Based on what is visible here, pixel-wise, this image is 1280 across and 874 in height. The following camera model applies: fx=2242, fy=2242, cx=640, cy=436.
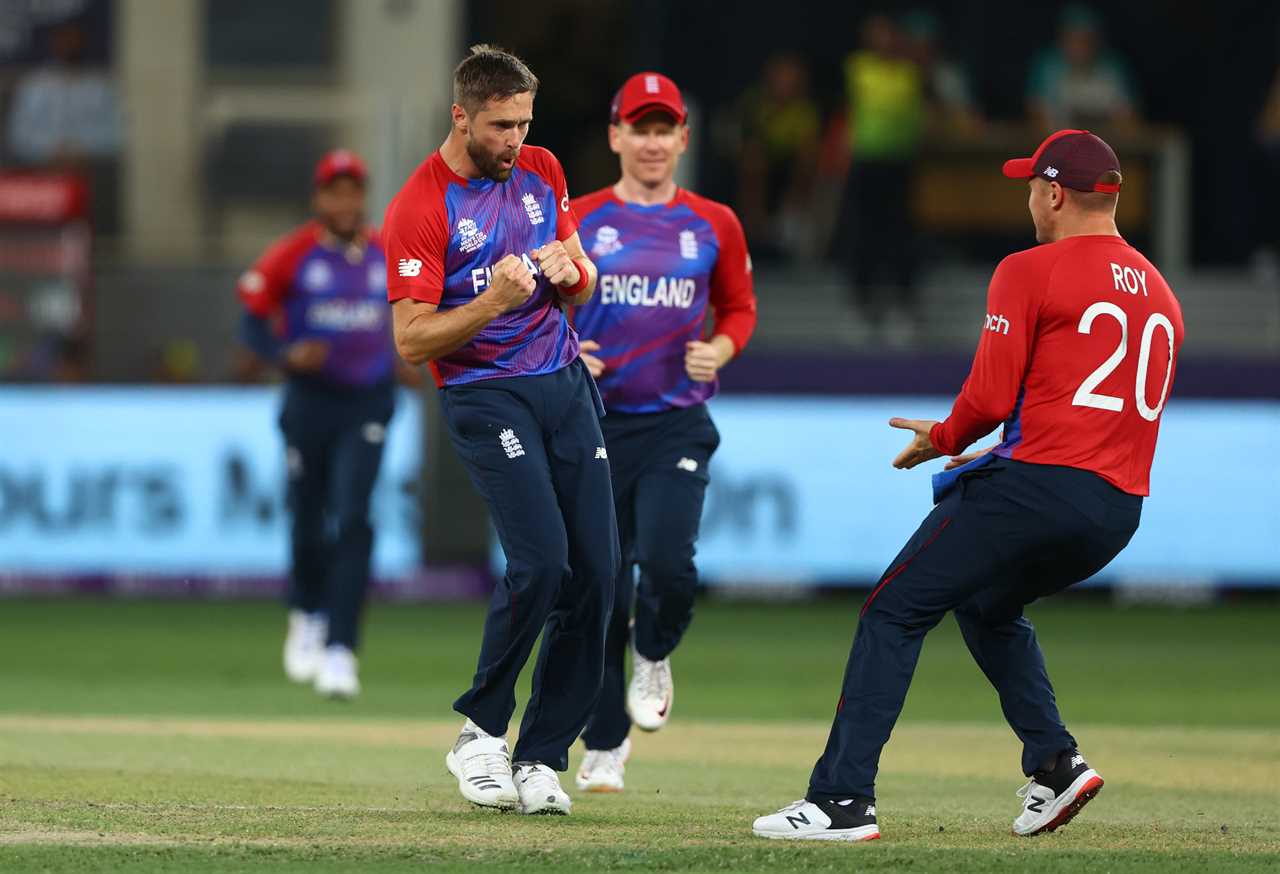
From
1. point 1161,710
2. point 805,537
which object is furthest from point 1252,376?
point 1161,710

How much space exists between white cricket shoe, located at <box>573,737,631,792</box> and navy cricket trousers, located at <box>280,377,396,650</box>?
3520mm

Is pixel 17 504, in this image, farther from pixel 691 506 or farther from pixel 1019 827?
pixel 1019 827

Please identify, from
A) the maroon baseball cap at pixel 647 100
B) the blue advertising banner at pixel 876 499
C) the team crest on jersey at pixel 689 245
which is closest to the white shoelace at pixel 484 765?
the team crest on jersey at pixel 689 245

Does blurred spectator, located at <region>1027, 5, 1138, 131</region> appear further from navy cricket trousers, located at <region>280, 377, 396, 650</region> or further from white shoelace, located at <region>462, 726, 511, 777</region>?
white shoelace, located at <region>462, 726, 511, 777</region>

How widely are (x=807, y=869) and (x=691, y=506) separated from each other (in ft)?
8.86

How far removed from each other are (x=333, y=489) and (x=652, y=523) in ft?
12.6

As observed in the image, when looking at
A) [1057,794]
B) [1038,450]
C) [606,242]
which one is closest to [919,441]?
[1038,450]

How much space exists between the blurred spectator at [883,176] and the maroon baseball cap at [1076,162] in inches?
476

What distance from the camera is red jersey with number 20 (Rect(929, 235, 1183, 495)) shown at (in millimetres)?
6555

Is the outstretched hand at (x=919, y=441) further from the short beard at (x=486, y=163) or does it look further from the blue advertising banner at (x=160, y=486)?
the blue advertising banner at (x=160, y=486)

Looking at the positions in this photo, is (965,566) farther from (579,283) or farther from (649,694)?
(649,694)

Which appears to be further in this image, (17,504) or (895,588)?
(17,504)

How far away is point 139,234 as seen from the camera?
774 inches

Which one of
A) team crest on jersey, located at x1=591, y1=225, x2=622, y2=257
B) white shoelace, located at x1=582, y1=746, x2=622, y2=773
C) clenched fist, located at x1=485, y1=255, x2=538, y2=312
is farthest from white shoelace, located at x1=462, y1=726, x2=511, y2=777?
team crest on jersey, located at x1=591, y1=225, x2=622, y2=257
